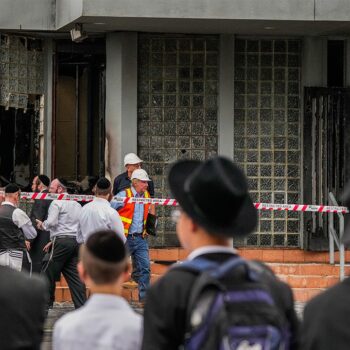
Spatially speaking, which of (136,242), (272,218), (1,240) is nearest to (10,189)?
(1,240)

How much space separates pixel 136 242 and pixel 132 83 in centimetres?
324

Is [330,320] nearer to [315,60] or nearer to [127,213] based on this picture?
[127,213]

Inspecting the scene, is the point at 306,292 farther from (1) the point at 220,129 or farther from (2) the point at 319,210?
(1) the point at 220,129

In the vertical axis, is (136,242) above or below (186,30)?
below

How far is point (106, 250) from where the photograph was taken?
5.28 metres

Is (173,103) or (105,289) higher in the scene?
(173,103)

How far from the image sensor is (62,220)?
15.0 meters

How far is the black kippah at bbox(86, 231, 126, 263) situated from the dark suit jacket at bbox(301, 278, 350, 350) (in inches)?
40.6

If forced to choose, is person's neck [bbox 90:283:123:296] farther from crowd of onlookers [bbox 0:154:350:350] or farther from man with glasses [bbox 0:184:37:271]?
man with glasses [bbox 0:184:37:271]

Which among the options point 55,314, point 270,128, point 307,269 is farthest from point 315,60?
point 55,314

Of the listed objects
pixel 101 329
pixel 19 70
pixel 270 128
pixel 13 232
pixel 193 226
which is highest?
pixel 19 70

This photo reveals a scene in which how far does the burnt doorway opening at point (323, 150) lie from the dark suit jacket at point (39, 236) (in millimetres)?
4208

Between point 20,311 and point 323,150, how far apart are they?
1278 cm

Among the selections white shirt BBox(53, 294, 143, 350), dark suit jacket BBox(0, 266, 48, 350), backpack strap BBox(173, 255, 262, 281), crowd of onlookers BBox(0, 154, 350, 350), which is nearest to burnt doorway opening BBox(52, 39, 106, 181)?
dark suit jacket BBox(0, 266, 48, 350)
